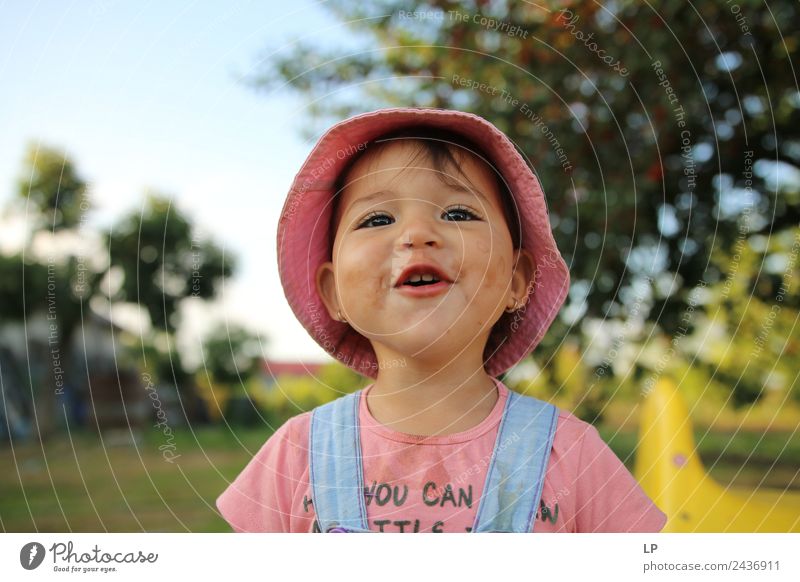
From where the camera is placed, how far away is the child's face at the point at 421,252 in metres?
0.91

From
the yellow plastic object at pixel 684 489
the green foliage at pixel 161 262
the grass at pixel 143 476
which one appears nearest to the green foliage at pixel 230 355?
the green foliage at pixel 161 262

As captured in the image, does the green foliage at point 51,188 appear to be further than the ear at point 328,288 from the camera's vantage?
Yes

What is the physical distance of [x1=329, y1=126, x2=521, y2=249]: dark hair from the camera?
3.09 feet

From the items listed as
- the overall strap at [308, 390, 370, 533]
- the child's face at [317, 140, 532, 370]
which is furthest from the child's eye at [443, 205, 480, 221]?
the overall strap at [308, 390, 370, 533]

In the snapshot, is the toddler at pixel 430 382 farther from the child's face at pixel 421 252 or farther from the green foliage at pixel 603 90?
the green foliage at pixel 603 90

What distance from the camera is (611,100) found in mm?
1745

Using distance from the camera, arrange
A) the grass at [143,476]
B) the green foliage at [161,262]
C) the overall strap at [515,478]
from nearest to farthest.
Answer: the overall strap at [515,478] < the green foliage at [161,262] < the grass at [143,476]

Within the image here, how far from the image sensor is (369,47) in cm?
183

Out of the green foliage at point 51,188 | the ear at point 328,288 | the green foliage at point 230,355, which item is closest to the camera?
the ear at point 328,288

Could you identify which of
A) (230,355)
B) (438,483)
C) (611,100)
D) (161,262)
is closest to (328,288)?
(438,483)

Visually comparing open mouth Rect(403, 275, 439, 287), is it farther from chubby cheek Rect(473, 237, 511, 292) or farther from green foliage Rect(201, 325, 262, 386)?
green foliage Rect(201, 325, 262, 386)

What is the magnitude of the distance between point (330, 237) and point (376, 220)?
0.10m
